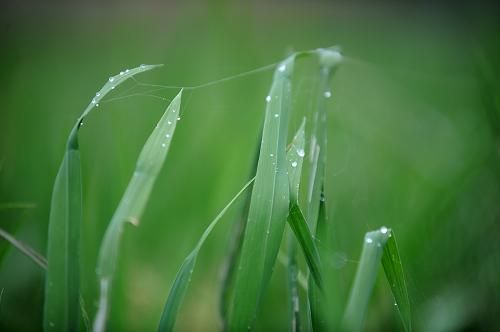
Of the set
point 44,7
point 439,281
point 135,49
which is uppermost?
point 44,7

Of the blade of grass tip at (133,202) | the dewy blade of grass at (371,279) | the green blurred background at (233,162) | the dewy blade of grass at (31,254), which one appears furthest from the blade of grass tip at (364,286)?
the dewy blade of grass at (31,254)

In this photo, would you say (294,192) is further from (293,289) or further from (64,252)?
(64,252)

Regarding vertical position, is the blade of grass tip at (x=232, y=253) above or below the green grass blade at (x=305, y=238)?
below

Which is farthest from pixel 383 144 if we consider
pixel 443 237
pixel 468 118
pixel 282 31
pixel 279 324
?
pixel 282 31

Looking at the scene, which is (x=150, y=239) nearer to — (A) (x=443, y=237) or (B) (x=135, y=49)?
(A) (x=443, y=237)

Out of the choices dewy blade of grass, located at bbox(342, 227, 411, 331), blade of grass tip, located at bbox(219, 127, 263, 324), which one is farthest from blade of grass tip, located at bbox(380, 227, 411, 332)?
blade of grass tip, located at bbox(219, 127, 263, 324)

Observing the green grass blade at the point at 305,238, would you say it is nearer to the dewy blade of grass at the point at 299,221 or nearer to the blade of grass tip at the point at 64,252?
the dewy blade of grass at the point at 299,221

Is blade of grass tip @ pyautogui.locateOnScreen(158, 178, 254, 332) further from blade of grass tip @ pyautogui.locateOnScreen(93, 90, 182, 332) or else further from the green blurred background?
the green blurred background
